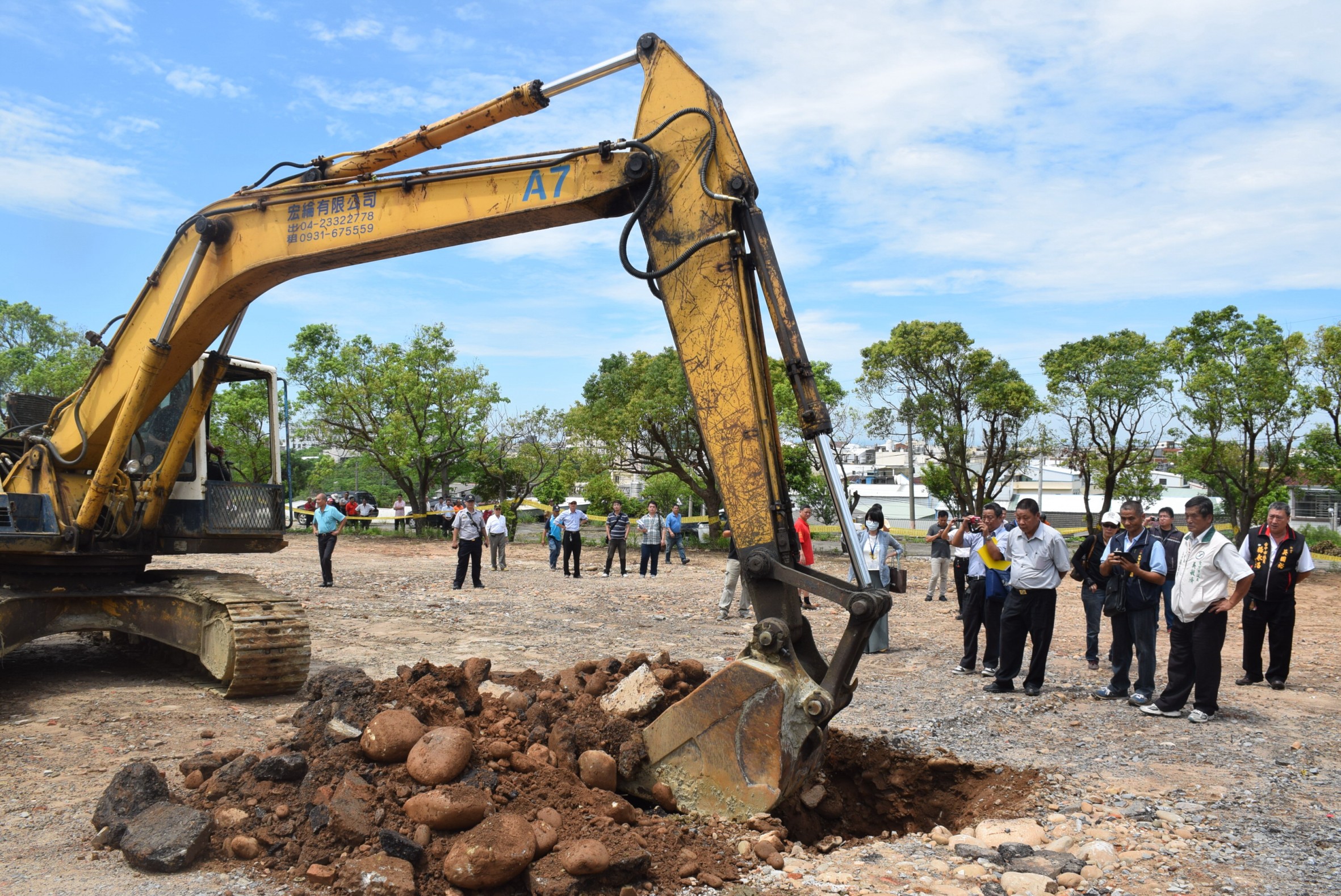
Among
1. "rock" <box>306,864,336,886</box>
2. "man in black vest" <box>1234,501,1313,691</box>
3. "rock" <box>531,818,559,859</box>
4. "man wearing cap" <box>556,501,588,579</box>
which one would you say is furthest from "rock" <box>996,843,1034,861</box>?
"man wearing cap" <box>556,501,588,579</box>

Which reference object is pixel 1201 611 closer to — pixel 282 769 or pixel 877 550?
pixel 877 550

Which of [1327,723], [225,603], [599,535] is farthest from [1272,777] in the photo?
[599,535]

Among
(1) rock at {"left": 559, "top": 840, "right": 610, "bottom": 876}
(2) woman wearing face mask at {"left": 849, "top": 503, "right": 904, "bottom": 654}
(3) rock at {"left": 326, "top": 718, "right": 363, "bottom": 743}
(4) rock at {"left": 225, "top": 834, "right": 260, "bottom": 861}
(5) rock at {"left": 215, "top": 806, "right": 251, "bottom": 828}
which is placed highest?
(2) woman wearing face mask at {"left": 849, "top": 503, "right": 904, "bottom": 654}

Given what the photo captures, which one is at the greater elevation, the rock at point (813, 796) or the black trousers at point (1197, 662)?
the black trousers at point (1197, 662)

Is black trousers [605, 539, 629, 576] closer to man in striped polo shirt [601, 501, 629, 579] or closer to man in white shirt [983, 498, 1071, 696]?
man in striped polo shirt [601, 501, 629, 579]

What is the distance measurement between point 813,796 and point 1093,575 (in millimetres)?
4979

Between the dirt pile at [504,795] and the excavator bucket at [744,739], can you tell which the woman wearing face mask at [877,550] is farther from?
the excavator bucket at [744,739]

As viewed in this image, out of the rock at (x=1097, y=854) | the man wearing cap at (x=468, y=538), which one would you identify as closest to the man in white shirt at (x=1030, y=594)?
the rock at (x=1097, y=854)

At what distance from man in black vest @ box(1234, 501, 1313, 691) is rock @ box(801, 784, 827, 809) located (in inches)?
219

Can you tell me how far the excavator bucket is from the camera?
4750 millimetres

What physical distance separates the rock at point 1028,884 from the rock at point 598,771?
1.93m

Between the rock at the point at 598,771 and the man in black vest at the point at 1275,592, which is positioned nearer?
the rock at the point at 598,771

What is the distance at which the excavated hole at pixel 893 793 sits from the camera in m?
5.40

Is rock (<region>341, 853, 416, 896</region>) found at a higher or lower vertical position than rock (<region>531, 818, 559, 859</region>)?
lower
